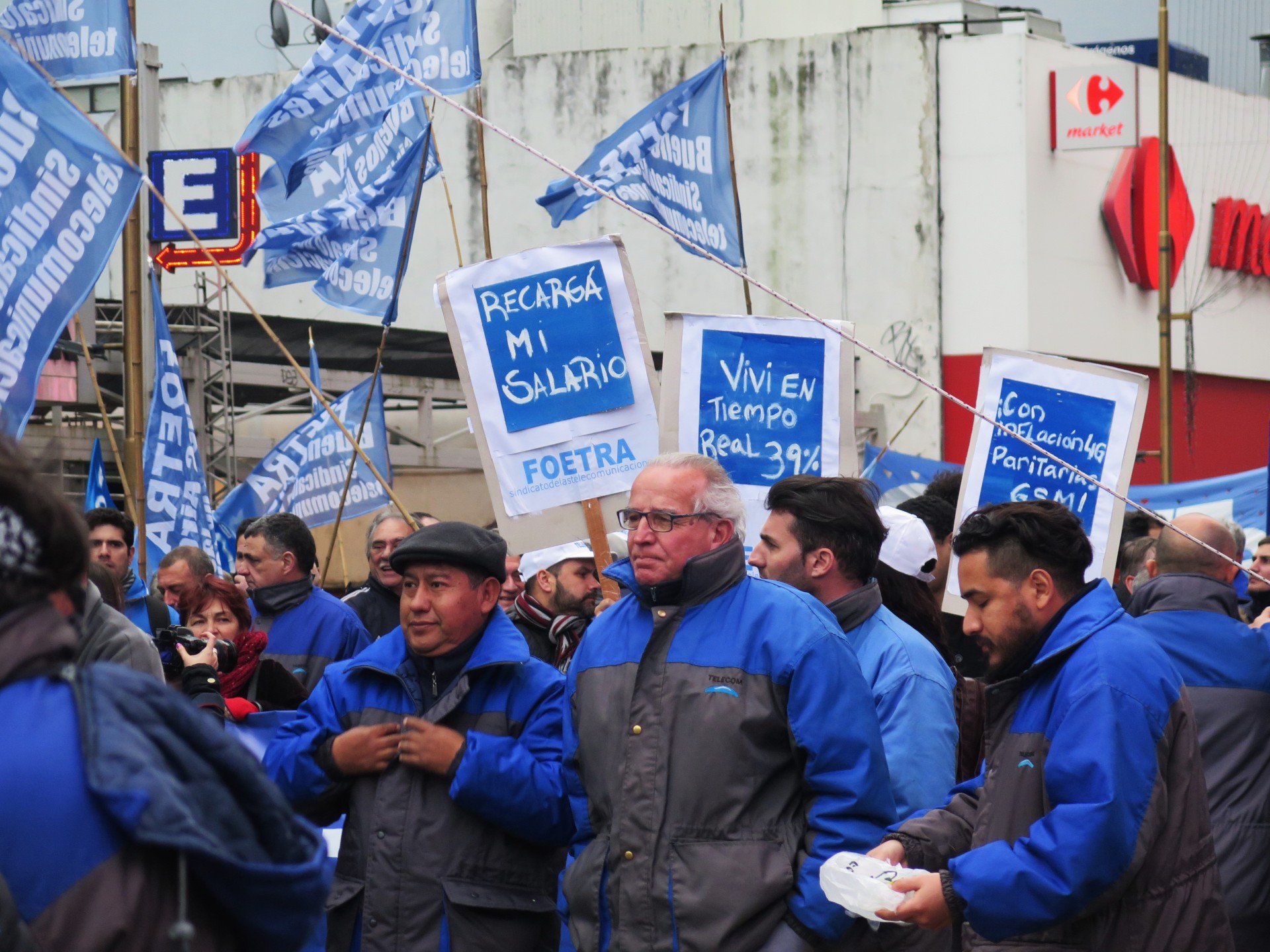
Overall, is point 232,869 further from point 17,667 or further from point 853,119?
point 853,119

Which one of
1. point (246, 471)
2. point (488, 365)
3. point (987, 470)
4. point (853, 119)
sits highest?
point (853, 119)

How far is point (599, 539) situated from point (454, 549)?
1.70 m

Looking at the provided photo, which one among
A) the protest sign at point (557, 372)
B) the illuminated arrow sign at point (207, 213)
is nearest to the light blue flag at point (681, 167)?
the protest sign at point (557, 372)

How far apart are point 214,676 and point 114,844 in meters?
3.09

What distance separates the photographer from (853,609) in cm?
477

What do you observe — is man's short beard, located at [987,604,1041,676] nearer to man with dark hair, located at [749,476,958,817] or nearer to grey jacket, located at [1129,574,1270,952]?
man with dark hair, located at [749,476,958,817]

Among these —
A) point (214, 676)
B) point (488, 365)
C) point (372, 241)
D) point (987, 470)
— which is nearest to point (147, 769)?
point (214, 676)

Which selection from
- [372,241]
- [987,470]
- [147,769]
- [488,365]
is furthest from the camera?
[372,241]

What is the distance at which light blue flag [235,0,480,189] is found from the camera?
30.7ft

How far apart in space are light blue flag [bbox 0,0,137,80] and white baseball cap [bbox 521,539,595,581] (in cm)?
309

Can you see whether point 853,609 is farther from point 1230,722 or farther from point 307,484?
point 307,484

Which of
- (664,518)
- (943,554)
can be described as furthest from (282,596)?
(664,518)

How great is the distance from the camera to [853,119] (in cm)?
2533

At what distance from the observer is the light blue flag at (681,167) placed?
1029cm
